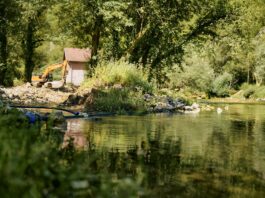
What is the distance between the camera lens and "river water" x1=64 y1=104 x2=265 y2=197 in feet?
21.9

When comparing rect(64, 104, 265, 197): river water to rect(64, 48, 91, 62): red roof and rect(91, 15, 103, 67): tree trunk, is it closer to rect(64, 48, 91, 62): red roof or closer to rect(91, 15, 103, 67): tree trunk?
rect(91, 15, 103, 67): tree trunk

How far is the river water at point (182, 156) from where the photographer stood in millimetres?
6672

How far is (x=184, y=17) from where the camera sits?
3200cm

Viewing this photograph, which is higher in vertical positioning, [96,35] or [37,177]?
[96,35]

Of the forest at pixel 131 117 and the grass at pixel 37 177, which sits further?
the forest at pixel 131 117

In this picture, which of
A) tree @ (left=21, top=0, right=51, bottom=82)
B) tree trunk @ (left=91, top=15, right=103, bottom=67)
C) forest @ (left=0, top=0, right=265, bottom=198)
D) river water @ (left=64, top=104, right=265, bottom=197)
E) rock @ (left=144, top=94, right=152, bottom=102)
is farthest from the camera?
tree @ (left=21, top=0, right=51, bottom=82)

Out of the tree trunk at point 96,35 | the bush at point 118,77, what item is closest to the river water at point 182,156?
the bush at point 118,77

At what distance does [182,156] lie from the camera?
30.2 feet

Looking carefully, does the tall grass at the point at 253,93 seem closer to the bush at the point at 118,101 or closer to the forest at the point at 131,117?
the forest at the point at 131,117

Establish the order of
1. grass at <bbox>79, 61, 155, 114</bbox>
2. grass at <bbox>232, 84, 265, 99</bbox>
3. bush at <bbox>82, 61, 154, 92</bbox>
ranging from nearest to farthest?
grass at <bbox>79, 61, 155, 114</bbox>, bush at <bbox>82, 61, 154, 92</bbox>, grass at <bbox>232, 84, 265, 99</bbox>

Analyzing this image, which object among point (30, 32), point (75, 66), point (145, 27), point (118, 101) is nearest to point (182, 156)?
point (118, 101)

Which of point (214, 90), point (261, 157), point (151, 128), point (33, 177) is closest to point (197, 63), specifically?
point (214, 90)

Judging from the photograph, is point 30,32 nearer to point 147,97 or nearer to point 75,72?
point 147,97

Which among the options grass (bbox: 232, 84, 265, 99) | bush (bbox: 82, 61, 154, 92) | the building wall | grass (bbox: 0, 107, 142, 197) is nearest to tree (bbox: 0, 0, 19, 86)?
bush (bbox: 82, 61, 154, 92)
